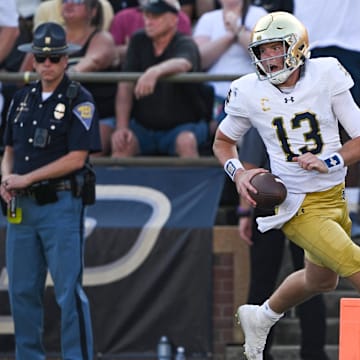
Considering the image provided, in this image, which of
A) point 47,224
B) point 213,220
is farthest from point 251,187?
point 213,220

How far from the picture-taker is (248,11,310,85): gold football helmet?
6.93 meters

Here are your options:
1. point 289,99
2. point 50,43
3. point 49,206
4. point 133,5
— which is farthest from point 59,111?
point 133,5

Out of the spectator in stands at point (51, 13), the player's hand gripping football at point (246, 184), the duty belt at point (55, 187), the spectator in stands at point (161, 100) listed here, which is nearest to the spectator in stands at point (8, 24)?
the spectator in stands at point (51, 13)

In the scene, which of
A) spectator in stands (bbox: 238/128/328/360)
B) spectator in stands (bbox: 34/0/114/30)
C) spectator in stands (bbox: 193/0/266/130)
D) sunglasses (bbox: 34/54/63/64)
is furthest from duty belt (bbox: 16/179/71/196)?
spectator in stands (bbox: 34/0/114/30)

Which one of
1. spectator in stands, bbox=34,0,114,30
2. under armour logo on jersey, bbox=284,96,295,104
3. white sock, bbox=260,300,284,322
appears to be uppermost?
spectator in stands, bbox=34,0,114,30

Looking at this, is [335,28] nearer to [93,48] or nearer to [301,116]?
[93,48]

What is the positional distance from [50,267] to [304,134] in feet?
6.73

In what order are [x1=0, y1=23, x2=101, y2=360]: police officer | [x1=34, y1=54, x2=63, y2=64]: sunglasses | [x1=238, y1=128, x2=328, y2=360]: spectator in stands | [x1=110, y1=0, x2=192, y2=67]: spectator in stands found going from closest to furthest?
[x1=0, y1=23, x2=101, y2=360]: police officer, [x1=34, y1=54, x2=63, y2=64]: sunglasses, [x1=238, y1=128, x2=328, y2=360]: spectator in stands, [x1=110, y1=0, x2=192, y2=67]: spectator in stands

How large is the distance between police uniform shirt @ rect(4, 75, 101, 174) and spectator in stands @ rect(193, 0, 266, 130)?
1.75m

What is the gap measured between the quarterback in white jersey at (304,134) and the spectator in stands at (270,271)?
1349mm

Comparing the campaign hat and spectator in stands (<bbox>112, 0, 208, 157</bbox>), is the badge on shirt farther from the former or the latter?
spectator in stands (<bbox>112, 0, 208, 157</bbox>)

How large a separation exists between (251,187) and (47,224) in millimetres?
1657

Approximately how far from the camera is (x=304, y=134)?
7027 mm

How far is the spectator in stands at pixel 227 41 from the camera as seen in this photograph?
31.7ft
